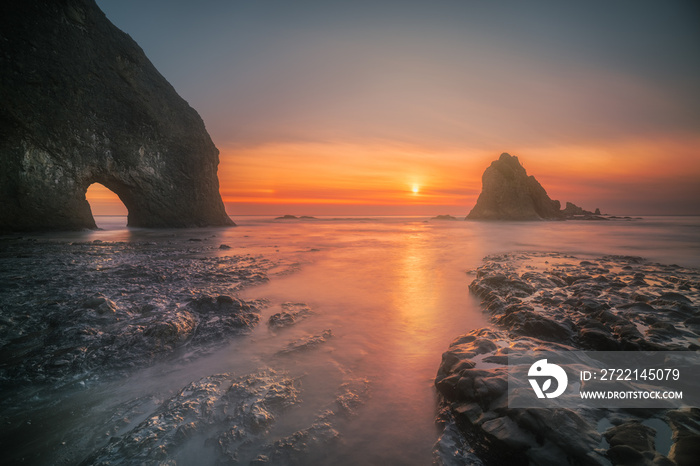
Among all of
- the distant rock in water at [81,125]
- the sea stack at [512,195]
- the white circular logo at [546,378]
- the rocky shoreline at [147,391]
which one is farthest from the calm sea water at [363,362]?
the sea stack at [512,195]

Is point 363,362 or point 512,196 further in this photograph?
point 512,196

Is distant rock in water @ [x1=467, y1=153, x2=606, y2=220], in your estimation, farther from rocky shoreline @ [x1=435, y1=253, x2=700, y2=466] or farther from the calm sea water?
the calm sea water

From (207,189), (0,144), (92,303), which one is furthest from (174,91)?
(92,303)

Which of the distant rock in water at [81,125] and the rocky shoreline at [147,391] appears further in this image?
the distant rock in water at [81,125]

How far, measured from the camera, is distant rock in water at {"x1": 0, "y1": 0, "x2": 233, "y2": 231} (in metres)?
15.4

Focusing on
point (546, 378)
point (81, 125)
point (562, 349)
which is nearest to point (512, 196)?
point (562, 349)

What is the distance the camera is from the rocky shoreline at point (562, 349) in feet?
5.83

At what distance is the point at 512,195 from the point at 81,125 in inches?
2810

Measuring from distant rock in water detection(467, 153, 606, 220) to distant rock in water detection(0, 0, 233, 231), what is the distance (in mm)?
63171

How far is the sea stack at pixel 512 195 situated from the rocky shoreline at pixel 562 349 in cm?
6433

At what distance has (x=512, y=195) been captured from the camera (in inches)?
2456

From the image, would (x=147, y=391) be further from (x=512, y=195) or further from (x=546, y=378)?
(x=512, y=195)

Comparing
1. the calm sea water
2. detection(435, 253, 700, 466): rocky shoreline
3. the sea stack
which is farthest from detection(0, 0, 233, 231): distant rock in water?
the sea stack

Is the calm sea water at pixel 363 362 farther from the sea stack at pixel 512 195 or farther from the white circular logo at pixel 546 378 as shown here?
the sea stack at pixel 512 195
